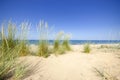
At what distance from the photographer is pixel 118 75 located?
7.88 feet

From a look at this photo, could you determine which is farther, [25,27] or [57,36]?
[57,36]

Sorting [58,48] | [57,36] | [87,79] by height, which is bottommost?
[87,79]

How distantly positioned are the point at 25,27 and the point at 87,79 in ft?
7.10

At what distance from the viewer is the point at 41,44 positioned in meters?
4.09

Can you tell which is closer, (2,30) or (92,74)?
(92,74)

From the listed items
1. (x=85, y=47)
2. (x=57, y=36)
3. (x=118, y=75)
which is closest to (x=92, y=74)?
(x=118, y=75)

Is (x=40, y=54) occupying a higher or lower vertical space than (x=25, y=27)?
lower

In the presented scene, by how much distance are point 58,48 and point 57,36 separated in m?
0.48

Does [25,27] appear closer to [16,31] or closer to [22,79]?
[16,31]

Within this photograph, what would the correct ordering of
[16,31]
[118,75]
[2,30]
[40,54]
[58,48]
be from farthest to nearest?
1. [58,48]
2. [40,54]
3. [16,31]
4. [2,30]
5. [118,75]

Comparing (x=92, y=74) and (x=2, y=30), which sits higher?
(x=2, y=30)

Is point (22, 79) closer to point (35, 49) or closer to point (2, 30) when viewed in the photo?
point (2, 30)

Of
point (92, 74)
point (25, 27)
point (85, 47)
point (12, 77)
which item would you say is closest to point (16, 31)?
point (25, 27)

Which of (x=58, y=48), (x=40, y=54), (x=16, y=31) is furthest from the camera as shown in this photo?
(x=58, y=48)
